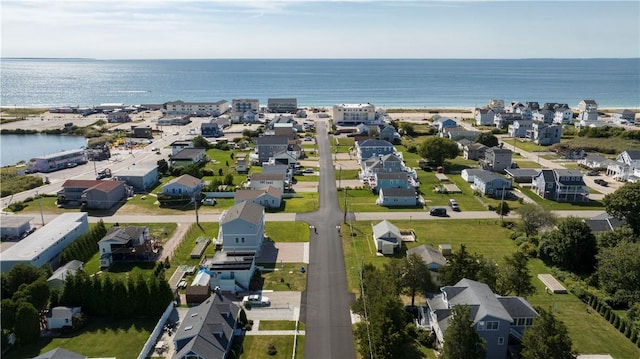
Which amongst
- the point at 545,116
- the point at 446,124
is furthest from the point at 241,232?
the point at 545,116

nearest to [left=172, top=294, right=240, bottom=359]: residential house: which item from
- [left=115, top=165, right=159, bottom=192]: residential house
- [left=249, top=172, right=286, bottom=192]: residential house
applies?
[left=249, top=172, right=286, bottom=192]: residential house

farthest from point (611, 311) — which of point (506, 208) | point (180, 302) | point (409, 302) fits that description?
point (180, 302)

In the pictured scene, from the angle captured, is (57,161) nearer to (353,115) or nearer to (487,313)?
(353,115)

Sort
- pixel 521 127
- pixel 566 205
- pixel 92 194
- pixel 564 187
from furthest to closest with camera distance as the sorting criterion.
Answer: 1. pixel 521 127
2. pixel 564 187
3. pixel 566 205
4. pixel 92 194

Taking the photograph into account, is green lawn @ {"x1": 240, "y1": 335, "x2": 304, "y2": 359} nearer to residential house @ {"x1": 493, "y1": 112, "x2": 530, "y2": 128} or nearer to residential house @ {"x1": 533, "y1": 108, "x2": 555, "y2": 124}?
residential house @ {"x1": 493, "y1": 112, "x2": 530, "y2": 128}

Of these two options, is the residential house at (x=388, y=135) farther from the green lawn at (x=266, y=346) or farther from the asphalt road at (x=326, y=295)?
the green lawn at (x=266, y=346)

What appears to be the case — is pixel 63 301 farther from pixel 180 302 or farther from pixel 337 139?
pixel 337 139
